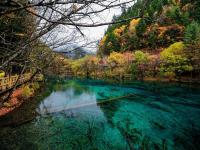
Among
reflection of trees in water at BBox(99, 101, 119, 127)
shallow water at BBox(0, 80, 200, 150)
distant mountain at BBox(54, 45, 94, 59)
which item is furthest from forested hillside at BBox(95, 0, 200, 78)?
distant mountain at BBox(54, 45, 94, 59)

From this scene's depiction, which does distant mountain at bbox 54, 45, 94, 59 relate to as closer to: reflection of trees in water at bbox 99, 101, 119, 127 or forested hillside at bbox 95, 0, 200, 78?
reflection of trees in water at bbox 99, 101, 119, 127

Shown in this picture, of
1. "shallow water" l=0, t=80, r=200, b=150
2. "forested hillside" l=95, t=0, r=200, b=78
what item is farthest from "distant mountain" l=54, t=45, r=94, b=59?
"forested hillside" l=95, t=0, r=200, b=78

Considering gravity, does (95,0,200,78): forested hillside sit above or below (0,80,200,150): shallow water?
above

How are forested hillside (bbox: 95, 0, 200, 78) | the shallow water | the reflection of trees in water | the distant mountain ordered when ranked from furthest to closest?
forested hillside (bbox: 95, 0, 200, 78) → the reflection of trees in water → the shallow water → the distant mountain

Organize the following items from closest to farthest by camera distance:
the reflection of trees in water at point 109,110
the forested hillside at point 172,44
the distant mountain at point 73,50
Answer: the distant mountain at point 73,50
the reflection of trees in water at point 109,110
the forested hillside at point 172,44

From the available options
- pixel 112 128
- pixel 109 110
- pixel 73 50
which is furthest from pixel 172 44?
pixel 73 50

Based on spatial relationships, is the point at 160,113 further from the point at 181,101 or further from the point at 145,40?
the point at 145,40

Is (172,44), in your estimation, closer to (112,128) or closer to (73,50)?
(112,128)

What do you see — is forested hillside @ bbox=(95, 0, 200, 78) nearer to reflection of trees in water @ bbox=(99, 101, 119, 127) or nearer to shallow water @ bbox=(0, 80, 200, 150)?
reflection of trees in water @ bbox=(99, 101, 119, 127)

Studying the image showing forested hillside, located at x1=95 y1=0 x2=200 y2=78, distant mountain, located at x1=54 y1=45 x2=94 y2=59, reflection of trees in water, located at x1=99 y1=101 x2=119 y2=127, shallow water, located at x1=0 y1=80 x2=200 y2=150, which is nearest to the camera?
distant mountain, located at x1=54 y1=45 x2=94 y2=59

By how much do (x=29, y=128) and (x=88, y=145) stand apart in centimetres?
420

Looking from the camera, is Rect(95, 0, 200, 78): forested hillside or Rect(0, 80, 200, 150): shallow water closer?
Rect(0, 80, 200, 150): shallow water

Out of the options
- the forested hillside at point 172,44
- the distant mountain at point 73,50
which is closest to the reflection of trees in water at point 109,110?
the forested hillside at point 172,44

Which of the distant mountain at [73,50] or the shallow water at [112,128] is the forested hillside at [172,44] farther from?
the distant mountain at [73,50]
